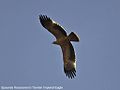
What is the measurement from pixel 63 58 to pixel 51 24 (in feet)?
6.32

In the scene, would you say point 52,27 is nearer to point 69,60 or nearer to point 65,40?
point 65,40

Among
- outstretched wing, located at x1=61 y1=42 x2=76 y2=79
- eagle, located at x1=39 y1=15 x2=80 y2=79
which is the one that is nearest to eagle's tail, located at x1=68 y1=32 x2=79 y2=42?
eagle, located at x1=39 y1=15 x2=80 y2=79

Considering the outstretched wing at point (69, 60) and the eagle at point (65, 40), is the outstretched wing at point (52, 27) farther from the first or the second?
the outstretched wing at point (69, 60)

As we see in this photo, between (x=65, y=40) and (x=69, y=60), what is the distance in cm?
152

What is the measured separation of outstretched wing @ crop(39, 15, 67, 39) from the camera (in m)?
16.0

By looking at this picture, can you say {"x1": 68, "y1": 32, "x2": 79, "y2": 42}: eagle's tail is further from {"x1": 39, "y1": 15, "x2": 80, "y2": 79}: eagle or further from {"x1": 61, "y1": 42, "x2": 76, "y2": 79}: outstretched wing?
{"x1": 61, "y1": 42, "x2": 76, "y2": 79}: outstretched wing

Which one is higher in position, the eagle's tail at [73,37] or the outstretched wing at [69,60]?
the eagle's tail at [73,37]

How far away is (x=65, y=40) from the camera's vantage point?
15.9m

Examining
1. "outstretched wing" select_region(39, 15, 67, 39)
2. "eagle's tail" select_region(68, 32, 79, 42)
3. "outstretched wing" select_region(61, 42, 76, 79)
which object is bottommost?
"outstretched wing" select_region(61, 42, 76, 79)

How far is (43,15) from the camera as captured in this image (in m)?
16.9

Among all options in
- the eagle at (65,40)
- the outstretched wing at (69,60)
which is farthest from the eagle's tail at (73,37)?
the outstretched wing at (69,60)

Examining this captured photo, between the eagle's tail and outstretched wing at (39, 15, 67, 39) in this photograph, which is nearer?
the eagle's tail

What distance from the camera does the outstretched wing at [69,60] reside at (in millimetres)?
16391

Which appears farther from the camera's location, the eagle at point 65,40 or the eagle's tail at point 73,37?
the eagle at point 65,40
